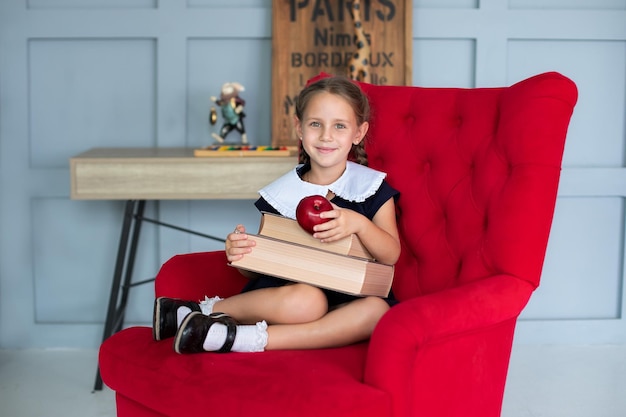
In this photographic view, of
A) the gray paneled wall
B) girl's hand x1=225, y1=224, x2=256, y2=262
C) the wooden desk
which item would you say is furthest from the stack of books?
the gray paneled wall

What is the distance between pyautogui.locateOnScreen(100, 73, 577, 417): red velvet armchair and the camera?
1.41 m

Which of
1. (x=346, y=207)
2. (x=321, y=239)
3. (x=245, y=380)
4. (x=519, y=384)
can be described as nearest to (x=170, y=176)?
(x=346, y=207)

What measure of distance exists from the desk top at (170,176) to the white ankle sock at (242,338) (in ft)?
2.90

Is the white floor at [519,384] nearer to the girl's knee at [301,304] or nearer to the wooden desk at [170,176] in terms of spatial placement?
the wooden desk at [170,176]

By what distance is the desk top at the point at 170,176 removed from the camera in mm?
2445

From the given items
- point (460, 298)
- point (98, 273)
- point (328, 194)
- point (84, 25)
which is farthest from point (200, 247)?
point (460, 298)

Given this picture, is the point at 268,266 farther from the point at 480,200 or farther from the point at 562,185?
the point at 562,185

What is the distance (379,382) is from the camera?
4.59ft

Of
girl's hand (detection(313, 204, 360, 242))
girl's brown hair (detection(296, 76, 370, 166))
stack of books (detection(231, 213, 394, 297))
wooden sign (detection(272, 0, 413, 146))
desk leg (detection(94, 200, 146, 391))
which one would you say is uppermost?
wooden sign (detection(272, 0, 413, 146))

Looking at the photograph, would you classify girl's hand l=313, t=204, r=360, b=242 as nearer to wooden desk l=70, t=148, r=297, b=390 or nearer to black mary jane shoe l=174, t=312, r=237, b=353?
black mary jane shoe l=174, t=312, r=237, b=353

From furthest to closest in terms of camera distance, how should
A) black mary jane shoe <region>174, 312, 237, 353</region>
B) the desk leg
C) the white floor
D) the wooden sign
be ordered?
the wooden sign, the desk leg, the white floor, black mary jane shoe <region>174, 312, 237, 353</region>

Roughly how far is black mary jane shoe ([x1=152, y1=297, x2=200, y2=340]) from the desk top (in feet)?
2.63

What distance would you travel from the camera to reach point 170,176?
2455mm

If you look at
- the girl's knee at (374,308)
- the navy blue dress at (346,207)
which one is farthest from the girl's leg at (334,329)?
the navy blue dress at (346,207)
